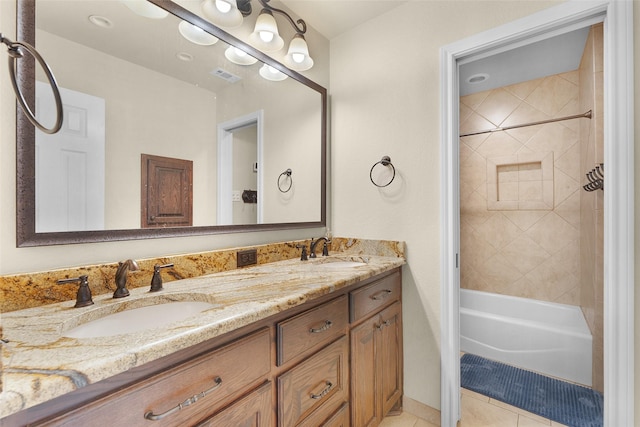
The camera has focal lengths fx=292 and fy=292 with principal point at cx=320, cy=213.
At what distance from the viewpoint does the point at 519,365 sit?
220cm

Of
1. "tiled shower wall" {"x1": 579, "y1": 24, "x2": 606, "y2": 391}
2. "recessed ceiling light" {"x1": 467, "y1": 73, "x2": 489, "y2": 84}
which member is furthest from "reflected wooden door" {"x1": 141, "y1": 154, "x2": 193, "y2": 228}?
"recessed ceiling light" {"x1": 467, "y1": 73, "x2": 489, "y2": 84}

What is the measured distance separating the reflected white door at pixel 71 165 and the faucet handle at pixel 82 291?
0.61 ft

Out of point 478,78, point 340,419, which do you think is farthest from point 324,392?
point 478,78

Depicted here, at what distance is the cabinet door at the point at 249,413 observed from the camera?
0.79 metres

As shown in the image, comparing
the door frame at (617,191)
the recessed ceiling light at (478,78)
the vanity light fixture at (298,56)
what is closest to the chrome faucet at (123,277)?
the vanity light fixture at (298,56)

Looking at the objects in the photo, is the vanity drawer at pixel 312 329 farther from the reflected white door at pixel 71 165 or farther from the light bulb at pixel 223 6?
the light bulb at pixel 223 6

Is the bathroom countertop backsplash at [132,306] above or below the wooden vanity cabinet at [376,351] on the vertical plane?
above

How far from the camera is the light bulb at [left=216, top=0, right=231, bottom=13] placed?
1392 millimetres

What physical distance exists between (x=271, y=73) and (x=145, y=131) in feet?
2.81

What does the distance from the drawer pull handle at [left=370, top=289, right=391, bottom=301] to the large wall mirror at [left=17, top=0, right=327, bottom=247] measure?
2.27 ft

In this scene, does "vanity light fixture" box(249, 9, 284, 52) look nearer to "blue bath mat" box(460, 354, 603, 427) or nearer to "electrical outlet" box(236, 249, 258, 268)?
"electrical outlet" box(236, 249, 258, 268)

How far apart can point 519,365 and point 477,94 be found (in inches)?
98.4

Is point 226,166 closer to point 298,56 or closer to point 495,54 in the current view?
point 298,56

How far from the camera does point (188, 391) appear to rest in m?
0.73
